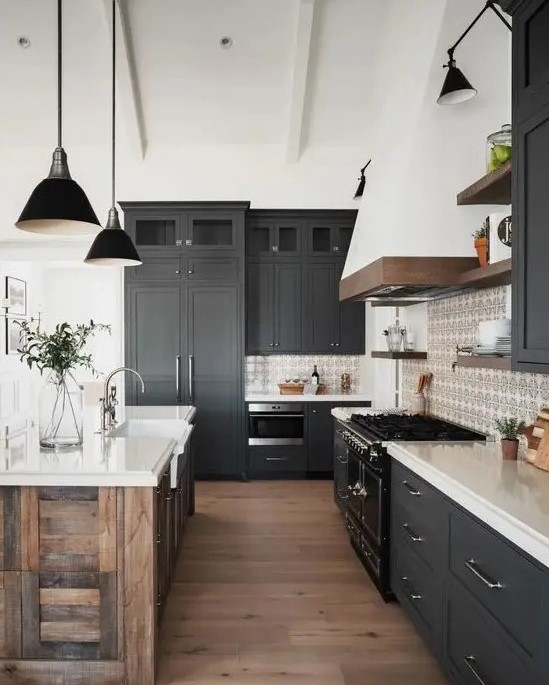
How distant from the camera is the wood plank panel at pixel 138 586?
7.67ft

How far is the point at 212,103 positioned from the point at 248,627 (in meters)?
4.72

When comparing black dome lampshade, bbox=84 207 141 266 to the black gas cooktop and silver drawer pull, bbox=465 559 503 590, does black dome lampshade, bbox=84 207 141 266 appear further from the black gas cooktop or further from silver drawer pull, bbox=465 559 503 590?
silver drawer pull, bbox=465 559 503 590

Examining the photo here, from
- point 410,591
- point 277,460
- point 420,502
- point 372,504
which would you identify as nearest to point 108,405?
point 372,504

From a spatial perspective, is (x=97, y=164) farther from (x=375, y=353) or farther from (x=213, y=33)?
(x=375, y=353)

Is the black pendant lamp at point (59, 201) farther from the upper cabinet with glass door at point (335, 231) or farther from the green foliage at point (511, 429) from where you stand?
the upper cabinet with glass door at point (335, 231)

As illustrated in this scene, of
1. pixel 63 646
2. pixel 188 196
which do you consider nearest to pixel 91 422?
pixel 63 646

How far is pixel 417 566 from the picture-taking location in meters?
2.72

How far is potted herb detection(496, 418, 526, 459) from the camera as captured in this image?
2.67 metres

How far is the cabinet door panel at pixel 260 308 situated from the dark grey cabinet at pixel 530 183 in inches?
161

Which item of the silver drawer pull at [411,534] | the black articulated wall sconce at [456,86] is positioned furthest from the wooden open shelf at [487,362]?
the black articulated wall sconce at [456,86]

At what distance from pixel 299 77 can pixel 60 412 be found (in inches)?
153

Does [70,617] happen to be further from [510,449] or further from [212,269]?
[212,269]

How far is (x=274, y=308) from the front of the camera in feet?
20.4

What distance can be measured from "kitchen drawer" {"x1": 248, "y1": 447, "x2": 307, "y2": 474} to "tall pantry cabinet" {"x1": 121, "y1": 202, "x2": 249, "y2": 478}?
0.50 feet
